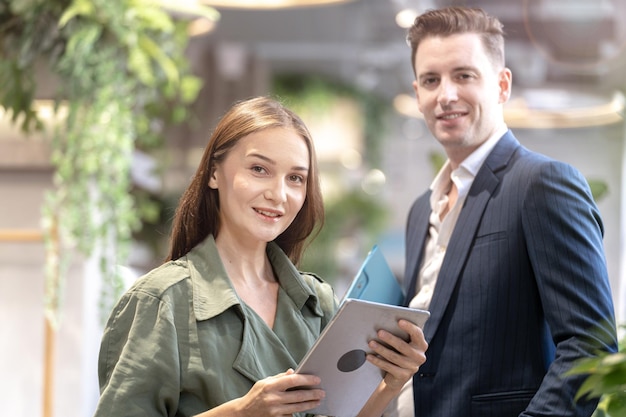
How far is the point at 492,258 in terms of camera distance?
7.01ft

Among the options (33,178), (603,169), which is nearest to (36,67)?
(33,178)

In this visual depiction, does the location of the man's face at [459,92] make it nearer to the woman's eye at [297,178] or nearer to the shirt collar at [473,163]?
the shirt collar at [473,163]

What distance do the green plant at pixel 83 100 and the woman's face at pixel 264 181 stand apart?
6.06 ft

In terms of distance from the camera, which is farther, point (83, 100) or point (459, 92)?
point (83, 100)

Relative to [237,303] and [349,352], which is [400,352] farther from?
[237,303]

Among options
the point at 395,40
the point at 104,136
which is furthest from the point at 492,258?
the point at 395,40

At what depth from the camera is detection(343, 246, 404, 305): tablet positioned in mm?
2020

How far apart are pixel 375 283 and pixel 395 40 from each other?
721 cm

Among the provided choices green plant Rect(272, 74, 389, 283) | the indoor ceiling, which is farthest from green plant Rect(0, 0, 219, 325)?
green plant Rect(272, 74, 389, 283)

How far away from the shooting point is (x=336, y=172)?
11.5 m

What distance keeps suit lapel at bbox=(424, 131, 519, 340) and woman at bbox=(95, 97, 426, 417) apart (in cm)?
25

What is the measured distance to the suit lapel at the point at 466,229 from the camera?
2174mm

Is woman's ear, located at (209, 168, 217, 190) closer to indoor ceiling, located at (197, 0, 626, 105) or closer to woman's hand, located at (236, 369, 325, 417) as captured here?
woman's hand, located at (236, 369, 325, 417)

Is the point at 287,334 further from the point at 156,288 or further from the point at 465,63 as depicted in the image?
the point at 465,63
